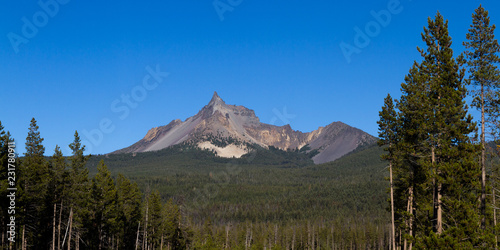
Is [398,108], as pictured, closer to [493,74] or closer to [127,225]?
[493,74]

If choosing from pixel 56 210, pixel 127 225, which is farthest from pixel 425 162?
pixel 127 225

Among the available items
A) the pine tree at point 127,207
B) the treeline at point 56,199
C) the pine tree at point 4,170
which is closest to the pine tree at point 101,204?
the treeline at point 56,199

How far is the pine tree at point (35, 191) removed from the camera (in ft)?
133

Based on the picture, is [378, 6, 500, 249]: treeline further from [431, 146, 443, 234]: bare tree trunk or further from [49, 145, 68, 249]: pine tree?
[49, 145, 68, 249]: pine tree

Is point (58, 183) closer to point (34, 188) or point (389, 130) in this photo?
point (34, 188)

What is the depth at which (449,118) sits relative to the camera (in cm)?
2583

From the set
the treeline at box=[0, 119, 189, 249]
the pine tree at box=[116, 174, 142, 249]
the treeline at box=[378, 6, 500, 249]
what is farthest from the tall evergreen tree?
the pine tree at box=[116, 174, 142, 249]

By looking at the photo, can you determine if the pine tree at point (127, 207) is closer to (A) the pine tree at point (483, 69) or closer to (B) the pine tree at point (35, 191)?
(B) the pine tree at point (35, 191)

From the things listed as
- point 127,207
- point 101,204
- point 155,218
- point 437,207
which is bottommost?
point 155,218

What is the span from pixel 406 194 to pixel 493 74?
1278 cm

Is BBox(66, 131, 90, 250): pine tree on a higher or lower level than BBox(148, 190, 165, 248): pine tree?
higher

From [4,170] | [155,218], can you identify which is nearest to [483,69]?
[4,170]

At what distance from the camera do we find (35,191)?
137 ft

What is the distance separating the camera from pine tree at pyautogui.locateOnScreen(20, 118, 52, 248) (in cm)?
4050
